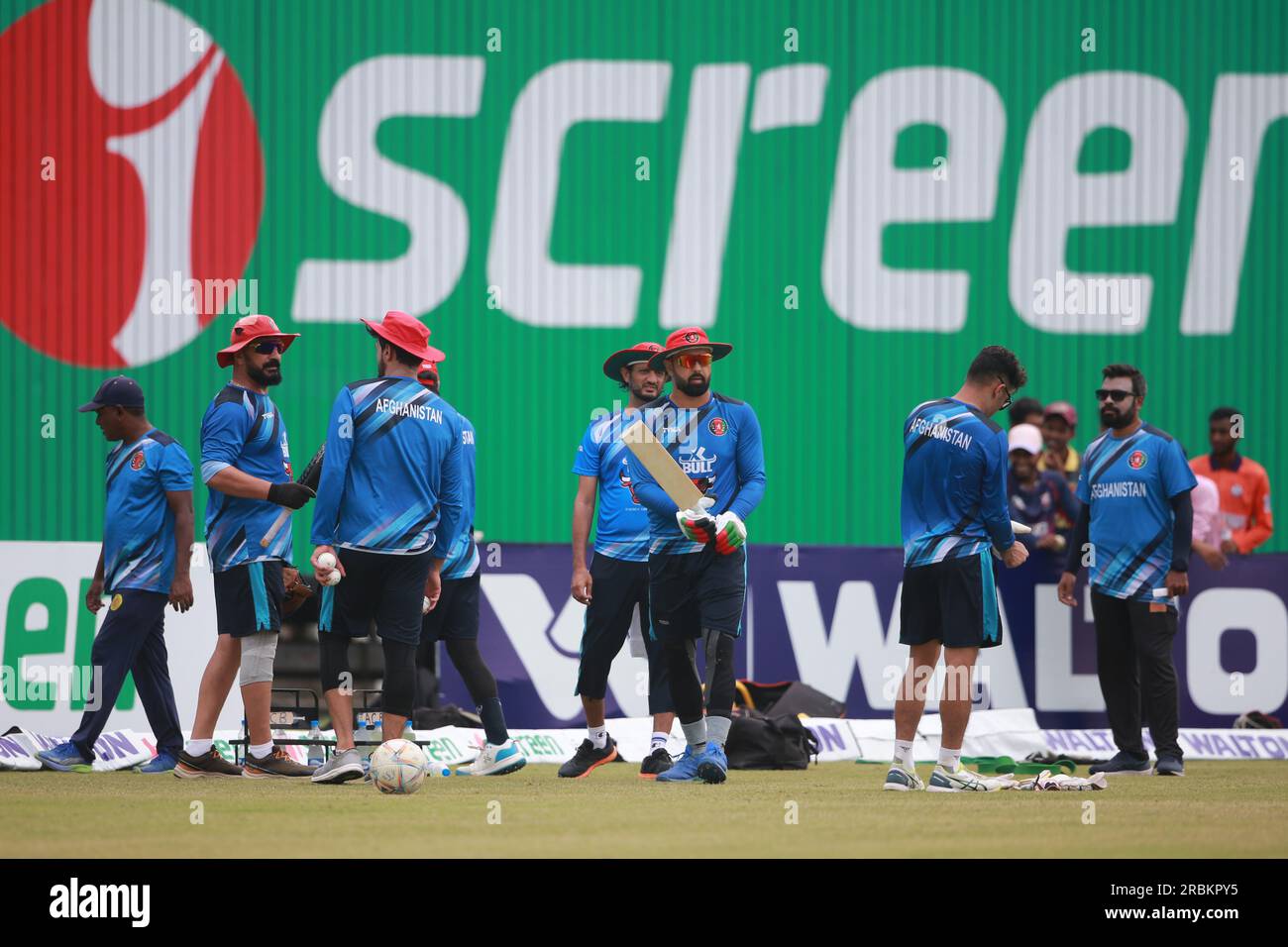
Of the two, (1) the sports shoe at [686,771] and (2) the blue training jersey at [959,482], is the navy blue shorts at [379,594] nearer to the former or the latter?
(1) the sports shoe at [686,771]

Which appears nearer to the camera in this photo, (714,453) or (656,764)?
(714,453)

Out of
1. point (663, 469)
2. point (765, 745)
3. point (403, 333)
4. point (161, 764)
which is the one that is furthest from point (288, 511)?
point (765, 745)

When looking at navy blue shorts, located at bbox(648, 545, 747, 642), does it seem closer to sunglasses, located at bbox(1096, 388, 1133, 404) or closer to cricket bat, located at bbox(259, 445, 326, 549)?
cricket bat, located at bbox(259, 445, 326, 549)

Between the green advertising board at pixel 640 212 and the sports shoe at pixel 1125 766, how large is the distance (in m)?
5.31

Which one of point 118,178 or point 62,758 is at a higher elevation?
point 118,178

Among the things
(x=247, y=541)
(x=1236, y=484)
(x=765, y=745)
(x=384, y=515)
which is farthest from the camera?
(x=1236, y=484)

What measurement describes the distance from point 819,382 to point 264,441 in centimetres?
772

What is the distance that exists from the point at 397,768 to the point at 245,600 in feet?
4.92

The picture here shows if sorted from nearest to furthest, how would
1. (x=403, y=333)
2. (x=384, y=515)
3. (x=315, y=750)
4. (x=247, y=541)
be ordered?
(x=384, y=515) < (x=403, y=333) < (x=247, y=541) < (x=315, y=750)

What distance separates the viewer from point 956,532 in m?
9.40

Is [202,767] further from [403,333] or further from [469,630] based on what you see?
[403,333]

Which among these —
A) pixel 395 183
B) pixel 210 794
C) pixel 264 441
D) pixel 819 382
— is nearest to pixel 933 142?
pixel 819 382

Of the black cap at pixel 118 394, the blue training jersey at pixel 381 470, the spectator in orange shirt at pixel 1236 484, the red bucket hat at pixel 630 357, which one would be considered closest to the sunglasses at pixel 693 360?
the blue training jersey at pixel 381 470

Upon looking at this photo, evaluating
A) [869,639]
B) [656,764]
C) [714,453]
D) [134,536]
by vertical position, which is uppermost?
[714,453]
